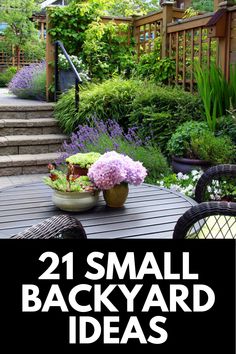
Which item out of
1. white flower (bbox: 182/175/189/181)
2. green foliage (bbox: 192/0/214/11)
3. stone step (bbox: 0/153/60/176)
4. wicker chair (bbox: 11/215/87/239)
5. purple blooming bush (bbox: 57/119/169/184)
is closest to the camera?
wicker chair (bbox: 11/215/87/239)

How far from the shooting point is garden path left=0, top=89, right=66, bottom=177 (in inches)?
218

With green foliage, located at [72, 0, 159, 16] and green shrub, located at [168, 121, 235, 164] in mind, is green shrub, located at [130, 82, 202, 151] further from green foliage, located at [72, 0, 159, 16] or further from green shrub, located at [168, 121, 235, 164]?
green foliage, located at [72, 0, 159, 16]

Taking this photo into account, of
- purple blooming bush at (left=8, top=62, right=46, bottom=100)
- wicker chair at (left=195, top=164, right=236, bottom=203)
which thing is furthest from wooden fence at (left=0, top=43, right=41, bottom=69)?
wicker chair at (left=195, top=164, right=236, bottom=203)

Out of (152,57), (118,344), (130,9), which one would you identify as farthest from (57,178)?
(130,9)

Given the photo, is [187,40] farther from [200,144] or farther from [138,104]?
[200,144]

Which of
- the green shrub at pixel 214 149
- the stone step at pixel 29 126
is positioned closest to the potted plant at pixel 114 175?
the green shrub at pixel 214 149

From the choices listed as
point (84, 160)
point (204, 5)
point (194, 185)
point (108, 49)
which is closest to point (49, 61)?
point (108, 49)

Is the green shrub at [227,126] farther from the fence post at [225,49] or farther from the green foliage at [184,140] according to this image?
the fence post at [225,49]

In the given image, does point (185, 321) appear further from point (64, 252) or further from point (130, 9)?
point (130, 9)

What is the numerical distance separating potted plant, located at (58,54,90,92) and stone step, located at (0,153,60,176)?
1572mm

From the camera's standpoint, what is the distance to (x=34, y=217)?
2.35 m

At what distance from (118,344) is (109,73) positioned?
618 cm

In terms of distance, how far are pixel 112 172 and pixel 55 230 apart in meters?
0.71

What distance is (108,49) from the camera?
24.5 feet
